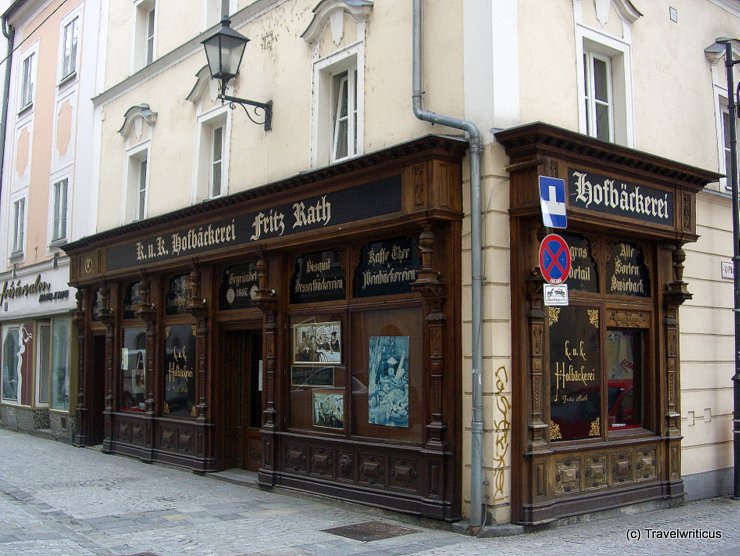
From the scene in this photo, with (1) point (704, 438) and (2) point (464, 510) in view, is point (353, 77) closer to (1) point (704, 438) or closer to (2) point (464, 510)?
(2) point (464, 510)

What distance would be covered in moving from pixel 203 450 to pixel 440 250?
5.98 m

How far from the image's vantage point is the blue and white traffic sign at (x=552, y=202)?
8.69 meters

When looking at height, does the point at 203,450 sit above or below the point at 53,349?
below

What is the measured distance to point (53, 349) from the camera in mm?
19609

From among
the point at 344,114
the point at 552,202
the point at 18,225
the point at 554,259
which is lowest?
the point at 554,259

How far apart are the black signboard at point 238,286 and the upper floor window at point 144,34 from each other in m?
5.59

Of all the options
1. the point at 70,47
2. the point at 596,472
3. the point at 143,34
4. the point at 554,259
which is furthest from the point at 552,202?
the point at 70,47

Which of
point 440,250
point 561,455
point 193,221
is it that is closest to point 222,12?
point 193,221

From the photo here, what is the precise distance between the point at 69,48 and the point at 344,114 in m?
11.3

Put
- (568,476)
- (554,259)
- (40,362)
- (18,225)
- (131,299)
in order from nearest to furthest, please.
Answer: (554,259) < (568,476) < (131,299) < (40,362) < (18,225)

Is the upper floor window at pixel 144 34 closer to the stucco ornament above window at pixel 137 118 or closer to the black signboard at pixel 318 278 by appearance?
the stucco ornament above window at pixel 137 118

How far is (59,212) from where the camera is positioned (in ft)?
65.1

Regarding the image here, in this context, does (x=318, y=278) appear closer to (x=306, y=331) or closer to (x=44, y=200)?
(x=306, y=331)

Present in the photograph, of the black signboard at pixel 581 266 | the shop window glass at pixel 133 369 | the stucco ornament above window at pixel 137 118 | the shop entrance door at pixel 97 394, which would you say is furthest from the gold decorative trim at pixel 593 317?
the shop entrance door at pixel 97 394
